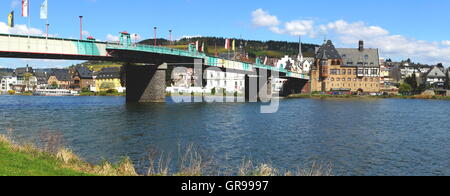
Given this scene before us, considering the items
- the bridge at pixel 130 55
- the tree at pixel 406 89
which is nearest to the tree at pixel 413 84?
the tree at pixel 406 89

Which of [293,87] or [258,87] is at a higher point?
[258,87]

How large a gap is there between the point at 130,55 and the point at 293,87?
3869 inches

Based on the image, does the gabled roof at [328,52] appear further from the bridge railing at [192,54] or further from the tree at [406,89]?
the bridge railing at [192,54]

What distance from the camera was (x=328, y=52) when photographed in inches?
6860

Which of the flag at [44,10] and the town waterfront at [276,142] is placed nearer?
the town waterfront at [276,142]

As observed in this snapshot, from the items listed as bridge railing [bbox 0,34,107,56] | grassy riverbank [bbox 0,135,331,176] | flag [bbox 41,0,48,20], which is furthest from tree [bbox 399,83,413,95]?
grassy riverbank [bbox 0,135,331,176]

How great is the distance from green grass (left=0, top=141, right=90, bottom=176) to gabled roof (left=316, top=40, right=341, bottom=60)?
517 feet

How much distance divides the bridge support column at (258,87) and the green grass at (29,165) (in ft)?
382

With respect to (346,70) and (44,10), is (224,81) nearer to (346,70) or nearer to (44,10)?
(346,70)

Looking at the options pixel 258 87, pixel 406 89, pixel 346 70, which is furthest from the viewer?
pixel 346 70

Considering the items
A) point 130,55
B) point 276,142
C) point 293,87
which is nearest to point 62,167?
point 276,142

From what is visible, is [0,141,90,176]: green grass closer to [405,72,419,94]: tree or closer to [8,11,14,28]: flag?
[8,11,14,28]: flag

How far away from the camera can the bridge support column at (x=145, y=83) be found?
10179 centimetres
